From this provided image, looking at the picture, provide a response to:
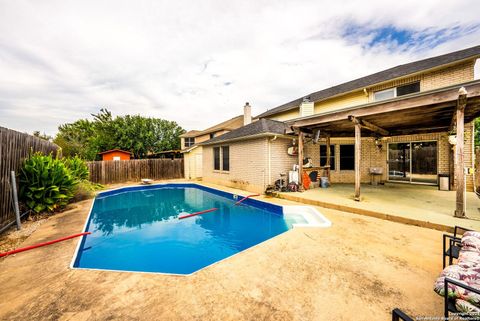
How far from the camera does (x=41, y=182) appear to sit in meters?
5.25

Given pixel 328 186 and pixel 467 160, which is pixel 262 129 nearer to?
pixel 328 186

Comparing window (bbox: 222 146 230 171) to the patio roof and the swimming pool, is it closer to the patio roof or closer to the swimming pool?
the swimming pool

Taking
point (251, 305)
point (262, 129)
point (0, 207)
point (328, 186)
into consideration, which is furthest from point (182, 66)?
point (251, 305)

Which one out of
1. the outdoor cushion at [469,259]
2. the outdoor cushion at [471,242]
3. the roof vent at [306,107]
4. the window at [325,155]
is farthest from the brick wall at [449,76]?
the outdoor cushion at [469,259]

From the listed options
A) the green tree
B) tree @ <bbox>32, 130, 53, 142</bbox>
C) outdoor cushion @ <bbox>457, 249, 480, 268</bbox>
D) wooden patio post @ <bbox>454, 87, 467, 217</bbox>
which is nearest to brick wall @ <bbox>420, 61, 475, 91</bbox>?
wooden patio post @ <bbox>454, 87, 467, 217</bbox>

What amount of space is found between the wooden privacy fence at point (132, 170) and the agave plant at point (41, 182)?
8225mm

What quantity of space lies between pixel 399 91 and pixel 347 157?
3970 mm

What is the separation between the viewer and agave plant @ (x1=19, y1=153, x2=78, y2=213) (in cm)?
503

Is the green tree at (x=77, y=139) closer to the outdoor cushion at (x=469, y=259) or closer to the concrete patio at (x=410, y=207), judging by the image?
the concrete patio at (x=410, y=207)

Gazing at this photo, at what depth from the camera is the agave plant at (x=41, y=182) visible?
5027mm

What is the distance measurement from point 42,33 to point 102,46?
1.76 meters

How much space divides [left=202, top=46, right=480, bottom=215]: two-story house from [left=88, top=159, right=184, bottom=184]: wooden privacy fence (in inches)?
235

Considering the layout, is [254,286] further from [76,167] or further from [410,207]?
[76,167]

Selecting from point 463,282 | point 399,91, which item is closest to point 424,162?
point 399,91
